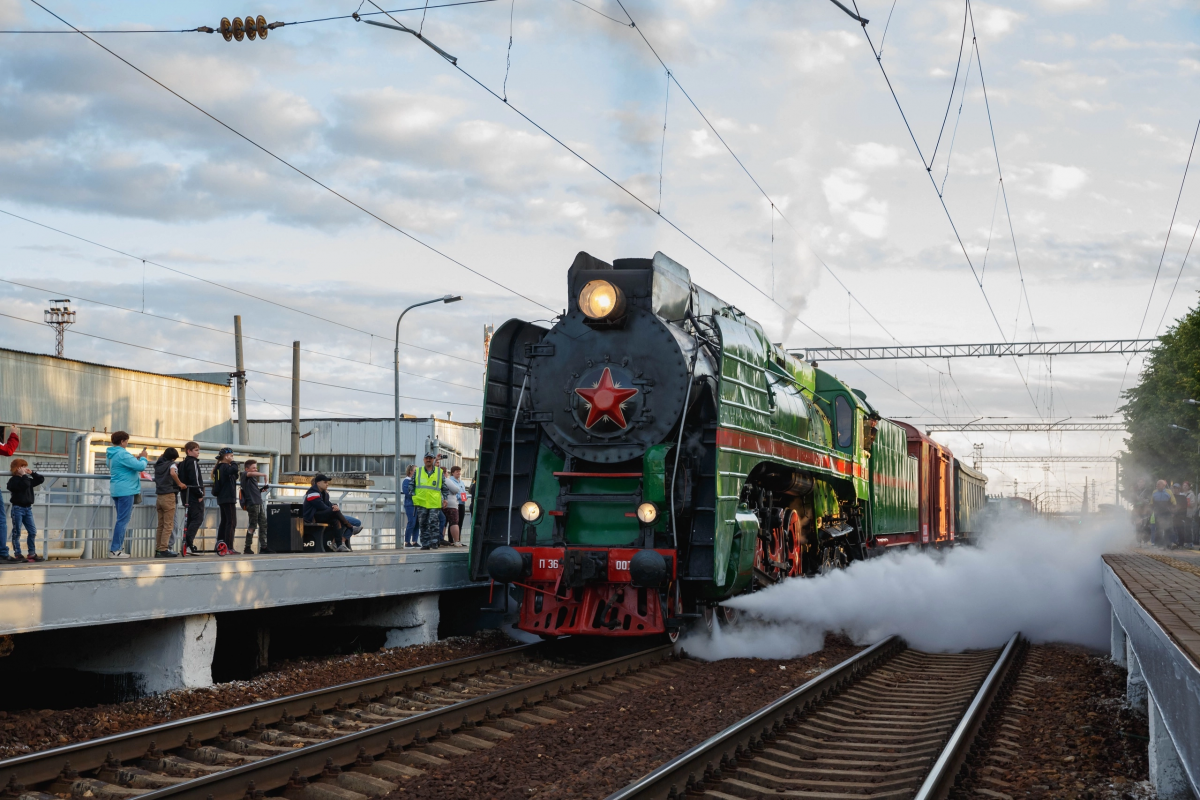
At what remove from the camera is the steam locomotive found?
9898mm

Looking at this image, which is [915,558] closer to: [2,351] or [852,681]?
[852,681]

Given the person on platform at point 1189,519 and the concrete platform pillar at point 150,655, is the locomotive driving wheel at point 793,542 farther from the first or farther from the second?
the person on platform at point 1189,519

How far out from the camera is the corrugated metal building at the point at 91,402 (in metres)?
31.3

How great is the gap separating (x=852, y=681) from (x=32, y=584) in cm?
657

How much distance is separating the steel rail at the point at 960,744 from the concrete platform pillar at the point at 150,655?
19.0ft

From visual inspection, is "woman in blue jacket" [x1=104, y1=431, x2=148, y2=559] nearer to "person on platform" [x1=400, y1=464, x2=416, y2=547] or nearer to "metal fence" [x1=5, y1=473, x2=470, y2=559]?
"metal fence" [x1=5, y1=473, x2=470, y2=559]

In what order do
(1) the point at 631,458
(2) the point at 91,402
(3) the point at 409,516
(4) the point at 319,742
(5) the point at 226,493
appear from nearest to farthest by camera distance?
(4) the point at 319,742, (1) the point at 631,458, (5) the point at 226,493, (3) the point at 409,516, (2) the point at 91,402

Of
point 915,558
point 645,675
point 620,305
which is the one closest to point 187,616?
point 645,675

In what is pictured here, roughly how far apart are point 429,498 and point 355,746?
867cm

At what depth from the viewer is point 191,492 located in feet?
38.9

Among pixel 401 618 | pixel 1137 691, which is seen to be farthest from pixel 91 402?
pixel 1137 691

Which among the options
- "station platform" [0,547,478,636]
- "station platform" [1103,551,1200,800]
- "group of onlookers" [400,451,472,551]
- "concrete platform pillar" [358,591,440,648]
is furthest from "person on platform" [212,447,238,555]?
"station platform" [1103,551,1200,800]

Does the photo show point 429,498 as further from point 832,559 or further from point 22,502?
point 22,502

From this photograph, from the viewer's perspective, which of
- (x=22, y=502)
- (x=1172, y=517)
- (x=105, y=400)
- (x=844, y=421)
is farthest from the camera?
(x=105, y=400)
